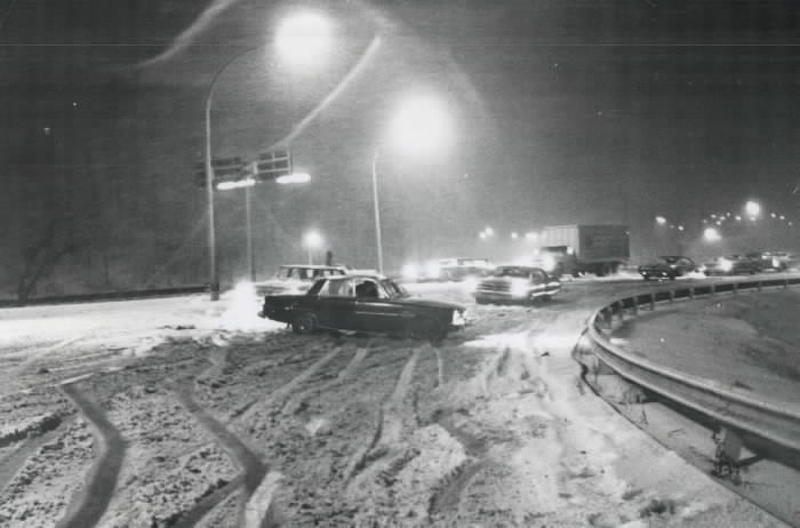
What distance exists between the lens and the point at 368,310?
12.5 m

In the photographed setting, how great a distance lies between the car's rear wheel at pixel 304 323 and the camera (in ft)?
43.6

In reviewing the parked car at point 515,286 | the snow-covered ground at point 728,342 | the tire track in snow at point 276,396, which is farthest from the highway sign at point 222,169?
the snow-covered ground at point 728,342

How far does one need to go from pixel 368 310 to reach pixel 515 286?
30.9 feet

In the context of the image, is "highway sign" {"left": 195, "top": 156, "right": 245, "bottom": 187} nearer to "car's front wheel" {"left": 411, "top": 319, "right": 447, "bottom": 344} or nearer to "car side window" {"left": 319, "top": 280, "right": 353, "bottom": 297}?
"car side window" {"left": 319, "top": 280, "right": 353, "bottom": 297}

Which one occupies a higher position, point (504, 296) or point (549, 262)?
point (549, 262)

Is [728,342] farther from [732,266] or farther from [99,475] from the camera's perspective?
[732,266]

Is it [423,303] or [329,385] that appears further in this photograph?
[423,303]

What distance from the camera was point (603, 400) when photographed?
23.9 feet

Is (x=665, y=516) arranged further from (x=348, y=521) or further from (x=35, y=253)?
(x=35, y=253)

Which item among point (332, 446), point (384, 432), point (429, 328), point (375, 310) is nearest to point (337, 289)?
point (375, 310)

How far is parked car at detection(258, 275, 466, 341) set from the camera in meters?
12.3

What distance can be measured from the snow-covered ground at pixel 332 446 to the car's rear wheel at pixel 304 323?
2.29 meters

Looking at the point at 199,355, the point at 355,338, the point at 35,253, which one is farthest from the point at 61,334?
the point at 35,253

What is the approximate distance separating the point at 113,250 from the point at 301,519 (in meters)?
68.6
